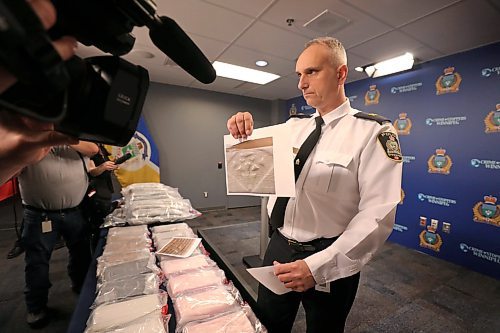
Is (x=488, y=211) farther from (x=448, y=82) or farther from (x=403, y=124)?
(x=448, y=82)

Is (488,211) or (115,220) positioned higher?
(115,220)

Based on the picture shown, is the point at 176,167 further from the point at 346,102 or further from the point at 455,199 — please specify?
the point at 455,199

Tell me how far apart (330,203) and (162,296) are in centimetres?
79

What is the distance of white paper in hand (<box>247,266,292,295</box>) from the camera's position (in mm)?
773

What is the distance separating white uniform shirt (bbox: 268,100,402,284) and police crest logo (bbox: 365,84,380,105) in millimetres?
3036

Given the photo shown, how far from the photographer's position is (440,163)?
9.37ft

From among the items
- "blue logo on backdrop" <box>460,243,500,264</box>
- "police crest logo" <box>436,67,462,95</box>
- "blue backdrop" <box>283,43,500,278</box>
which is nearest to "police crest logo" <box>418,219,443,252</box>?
"blue backdrop" <box>283,43,500,278</box>

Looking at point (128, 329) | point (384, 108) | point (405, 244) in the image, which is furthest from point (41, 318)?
point (384, 108)

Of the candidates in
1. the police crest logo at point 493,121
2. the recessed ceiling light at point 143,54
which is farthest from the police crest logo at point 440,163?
the recessed ceiling light at point 143,54

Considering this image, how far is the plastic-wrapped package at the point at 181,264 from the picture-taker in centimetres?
113

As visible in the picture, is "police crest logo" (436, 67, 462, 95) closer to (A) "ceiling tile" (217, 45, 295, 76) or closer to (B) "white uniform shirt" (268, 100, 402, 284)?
(A) "ceiling tile" (217, 45, 295, 76)

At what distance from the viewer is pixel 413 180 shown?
3.13 metres

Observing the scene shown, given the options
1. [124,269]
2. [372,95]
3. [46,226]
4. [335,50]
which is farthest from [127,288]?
[372,95]

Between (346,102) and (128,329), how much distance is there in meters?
1.21
